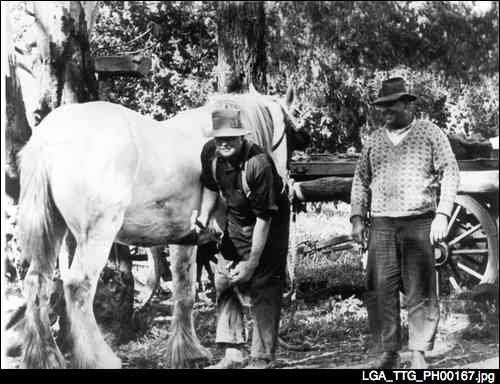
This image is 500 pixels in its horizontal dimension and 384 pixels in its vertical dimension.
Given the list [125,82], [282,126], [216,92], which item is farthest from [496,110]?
[125,82]

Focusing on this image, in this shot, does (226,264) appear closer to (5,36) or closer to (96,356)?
(96,356)

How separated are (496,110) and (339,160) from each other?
1.37 m

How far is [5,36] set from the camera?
5.01 meters

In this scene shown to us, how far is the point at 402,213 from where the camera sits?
16.7 feet

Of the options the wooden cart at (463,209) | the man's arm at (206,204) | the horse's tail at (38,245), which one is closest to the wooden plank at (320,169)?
the wooden cart at (463,209)

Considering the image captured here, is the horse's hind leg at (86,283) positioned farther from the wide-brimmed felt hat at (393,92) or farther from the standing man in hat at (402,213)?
the wide-brimmed felt hat at (393,92)

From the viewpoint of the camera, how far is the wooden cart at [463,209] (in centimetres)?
539

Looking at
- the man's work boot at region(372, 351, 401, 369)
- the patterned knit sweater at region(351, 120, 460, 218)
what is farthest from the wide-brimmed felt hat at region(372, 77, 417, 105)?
the man's work boot at region(372, 351, 401, 369)

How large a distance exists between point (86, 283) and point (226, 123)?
55.3 inches

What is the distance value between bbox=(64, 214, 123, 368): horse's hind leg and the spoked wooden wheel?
2431 mm

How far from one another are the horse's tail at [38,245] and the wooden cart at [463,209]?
5.78 feet

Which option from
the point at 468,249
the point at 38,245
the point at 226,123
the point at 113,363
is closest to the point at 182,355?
the point at 113,363

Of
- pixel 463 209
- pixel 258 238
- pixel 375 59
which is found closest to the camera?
pixel 258 238

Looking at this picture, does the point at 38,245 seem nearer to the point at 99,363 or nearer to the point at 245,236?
the point at 99,363
